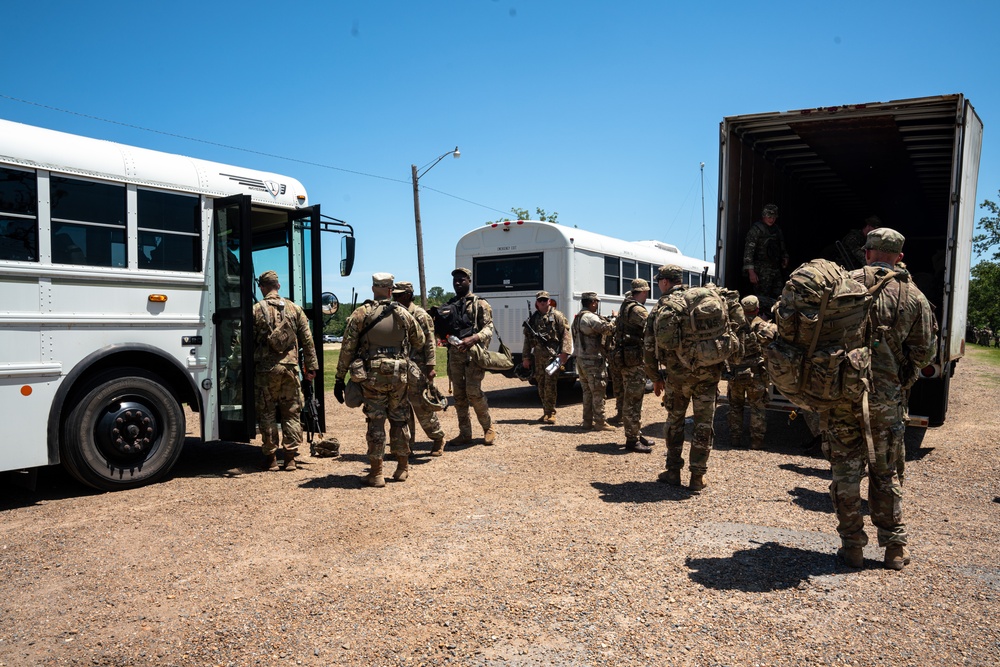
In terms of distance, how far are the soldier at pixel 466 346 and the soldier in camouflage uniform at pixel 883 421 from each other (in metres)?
4.45

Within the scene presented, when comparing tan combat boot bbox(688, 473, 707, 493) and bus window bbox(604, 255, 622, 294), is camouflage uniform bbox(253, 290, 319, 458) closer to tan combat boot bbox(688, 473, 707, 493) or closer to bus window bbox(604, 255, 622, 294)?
tan combat boot bbox(688, 473, 707, 493)

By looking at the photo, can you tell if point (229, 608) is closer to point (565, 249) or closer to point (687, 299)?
point (687, 299)

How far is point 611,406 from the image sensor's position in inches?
476

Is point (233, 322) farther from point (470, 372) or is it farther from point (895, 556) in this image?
point (895, 556)

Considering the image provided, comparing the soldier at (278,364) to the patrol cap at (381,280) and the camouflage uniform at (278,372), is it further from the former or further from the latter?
the patrol cap at (381,280)

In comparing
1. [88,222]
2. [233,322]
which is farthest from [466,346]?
[88,222]

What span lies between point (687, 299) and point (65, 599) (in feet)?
16.8

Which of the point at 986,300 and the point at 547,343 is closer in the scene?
the point at 547,343

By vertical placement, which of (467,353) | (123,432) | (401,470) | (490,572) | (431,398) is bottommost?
(490,572)

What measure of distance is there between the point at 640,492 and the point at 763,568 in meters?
1.91

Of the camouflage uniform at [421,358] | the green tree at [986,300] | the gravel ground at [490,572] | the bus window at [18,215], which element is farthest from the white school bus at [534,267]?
the green tree at [986,300]

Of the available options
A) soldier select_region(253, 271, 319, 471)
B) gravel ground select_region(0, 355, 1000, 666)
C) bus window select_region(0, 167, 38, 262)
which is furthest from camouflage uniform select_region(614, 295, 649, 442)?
bus window select_region(0, 167, 38, 262)

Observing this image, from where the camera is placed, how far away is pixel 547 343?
10023mm

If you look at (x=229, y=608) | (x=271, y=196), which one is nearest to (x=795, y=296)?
(x=229, y=608)
